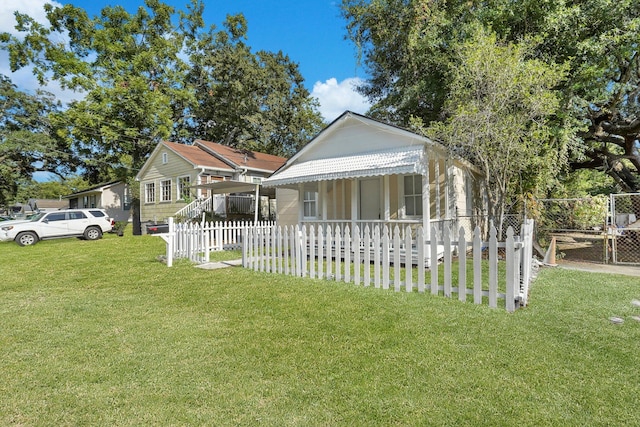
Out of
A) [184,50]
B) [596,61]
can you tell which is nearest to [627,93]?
[596,61]

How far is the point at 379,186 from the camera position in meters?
11.8

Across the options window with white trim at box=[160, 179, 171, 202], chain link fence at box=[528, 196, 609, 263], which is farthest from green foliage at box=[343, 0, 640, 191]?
window with white trim at box=[160, 179, 171, 202]

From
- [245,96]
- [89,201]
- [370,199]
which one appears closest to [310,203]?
[370,199]

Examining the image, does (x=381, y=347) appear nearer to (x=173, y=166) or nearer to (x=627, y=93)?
(x=627, y=93)

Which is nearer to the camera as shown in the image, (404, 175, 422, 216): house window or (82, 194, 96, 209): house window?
(404, 175, 422, 216): house window

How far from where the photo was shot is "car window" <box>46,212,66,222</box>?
631 inches

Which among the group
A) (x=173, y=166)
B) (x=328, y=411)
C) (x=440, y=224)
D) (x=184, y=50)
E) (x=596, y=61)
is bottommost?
(x=328, y=411)

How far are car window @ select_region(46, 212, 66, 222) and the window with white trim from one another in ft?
20.8

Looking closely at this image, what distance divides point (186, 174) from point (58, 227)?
7.07 metres

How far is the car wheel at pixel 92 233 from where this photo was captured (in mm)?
16711

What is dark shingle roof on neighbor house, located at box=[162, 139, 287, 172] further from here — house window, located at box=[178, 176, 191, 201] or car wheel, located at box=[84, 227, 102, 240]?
car wheel, located at box=[84, 227, 102, 240]

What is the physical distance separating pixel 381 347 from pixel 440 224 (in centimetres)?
784

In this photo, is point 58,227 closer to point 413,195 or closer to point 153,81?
point 413,195

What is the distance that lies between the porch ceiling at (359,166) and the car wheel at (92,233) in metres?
10.6
